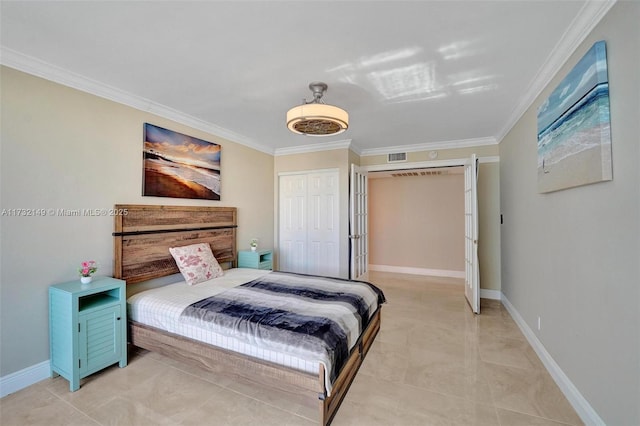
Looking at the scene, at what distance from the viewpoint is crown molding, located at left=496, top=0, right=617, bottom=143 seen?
152 centimetres

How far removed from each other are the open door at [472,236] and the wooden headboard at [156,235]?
3479 millimetres

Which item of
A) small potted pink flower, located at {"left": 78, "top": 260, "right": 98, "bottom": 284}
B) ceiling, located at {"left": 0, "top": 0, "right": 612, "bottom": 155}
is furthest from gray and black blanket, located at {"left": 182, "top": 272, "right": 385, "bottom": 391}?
ceiling, located at {"left": 0, "top": 0, "right": 612, "bottom": 155}

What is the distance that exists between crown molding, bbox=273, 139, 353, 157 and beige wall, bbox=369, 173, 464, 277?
2.30 meters

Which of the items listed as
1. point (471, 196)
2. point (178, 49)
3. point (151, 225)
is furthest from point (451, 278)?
point (178, 49)

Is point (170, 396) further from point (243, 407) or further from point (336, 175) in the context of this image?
point (336, 175)

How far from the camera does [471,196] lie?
3705mm

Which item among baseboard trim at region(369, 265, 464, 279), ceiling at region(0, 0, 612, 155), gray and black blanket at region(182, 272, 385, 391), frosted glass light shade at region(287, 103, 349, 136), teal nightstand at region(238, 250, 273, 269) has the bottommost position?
baseboard trim at region(369, 265, 464, 279)

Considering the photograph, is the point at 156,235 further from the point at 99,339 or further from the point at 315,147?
the point at 315,147

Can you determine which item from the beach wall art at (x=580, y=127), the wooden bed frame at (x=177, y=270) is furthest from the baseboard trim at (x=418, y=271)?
the beach wall art at (x=580, y=127)

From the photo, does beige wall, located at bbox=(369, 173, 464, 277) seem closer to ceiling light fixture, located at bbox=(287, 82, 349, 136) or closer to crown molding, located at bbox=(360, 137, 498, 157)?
crown molding, located at bbox=(360, 137, 498, 157)

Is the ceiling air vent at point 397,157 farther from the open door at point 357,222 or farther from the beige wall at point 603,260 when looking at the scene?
the beige wall at point 603,260

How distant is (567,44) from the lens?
1.83 m

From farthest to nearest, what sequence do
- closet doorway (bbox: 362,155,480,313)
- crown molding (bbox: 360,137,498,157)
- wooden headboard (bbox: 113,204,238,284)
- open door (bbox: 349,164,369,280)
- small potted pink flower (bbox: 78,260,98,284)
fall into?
open door (bbox: 349,164,369,280) < crown molding (bbox: 360,137,498,157) < closet doorway (bbox: 362,155,480,313) < wooden headboard (bbox: 113,204,238,284) < small potted pink flower (bbox: 78,260,98,284)

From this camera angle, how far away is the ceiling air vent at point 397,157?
4660 mm
